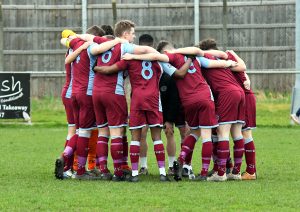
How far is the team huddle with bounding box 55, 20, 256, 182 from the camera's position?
11.9m

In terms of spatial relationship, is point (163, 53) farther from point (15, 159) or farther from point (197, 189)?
point (15, 159)

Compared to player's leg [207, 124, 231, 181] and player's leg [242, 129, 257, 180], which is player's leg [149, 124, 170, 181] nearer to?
player's leg [207, 124, 231, 181]

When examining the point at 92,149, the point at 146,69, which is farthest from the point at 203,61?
the point at 92,149

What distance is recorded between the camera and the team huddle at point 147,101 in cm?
1192

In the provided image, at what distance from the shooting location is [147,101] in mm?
11836

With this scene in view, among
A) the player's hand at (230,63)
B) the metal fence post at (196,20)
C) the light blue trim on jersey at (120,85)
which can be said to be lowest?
the light blue trim on jersey at (120,85)

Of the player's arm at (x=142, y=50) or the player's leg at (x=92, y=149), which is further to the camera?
the player's leg at (x=92, y=149)

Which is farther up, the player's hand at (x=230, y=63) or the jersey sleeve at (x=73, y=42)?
the jersey sleeve at (x=73, y=42)

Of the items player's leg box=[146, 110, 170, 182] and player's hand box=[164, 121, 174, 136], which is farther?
player's hand box=[164, 121, 174, 136]

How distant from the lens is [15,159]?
49.6 ft

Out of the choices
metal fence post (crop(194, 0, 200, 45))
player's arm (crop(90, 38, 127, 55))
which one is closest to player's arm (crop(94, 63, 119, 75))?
player's arm (crop(90, 38, 127, 55))

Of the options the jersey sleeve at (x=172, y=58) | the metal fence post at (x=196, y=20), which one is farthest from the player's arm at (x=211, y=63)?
the metal fence post at (x=196, y=20)

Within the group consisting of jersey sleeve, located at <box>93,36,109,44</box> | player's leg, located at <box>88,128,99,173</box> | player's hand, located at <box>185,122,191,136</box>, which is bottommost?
player's leg, located at <box>88,128,99,173</box>

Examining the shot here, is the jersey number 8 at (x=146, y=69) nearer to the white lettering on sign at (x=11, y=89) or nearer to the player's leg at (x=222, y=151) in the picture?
the player's leg at (x=222, y=151)
